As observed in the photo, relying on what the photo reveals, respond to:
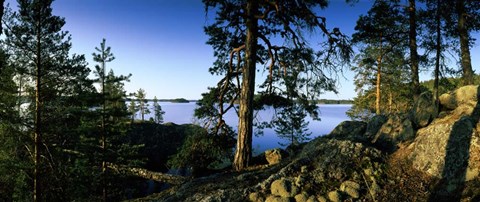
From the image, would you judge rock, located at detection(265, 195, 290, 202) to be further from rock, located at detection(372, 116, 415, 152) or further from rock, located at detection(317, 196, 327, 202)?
rock, located at detection(372, 116, 415, 152)

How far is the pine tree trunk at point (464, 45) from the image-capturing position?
1121cm

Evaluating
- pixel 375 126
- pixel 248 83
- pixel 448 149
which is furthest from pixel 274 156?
pixel 448 149

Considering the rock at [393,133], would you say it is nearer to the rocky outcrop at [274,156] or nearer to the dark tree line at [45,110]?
the rocky outcrop at [274,156]

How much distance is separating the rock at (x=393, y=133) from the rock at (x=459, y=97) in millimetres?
1199

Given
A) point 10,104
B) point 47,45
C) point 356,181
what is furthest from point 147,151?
point 356,181

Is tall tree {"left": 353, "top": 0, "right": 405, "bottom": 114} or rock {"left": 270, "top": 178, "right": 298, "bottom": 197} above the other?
tall tree {"left": 353, "top": 0, "right": 405, "bottom": 114}

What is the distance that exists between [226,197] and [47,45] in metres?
11.5

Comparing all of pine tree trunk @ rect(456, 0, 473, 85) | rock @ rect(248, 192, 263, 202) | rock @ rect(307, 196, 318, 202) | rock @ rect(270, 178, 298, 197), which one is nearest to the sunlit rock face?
rock @ rect(307, 196, 318, 202)

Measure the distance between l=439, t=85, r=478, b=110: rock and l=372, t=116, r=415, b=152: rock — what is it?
47.2 inches

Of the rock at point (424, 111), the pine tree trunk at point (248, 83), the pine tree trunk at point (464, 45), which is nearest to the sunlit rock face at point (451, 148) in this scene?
the rock at point (424, 111)

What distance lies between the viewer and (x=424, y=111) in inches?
305

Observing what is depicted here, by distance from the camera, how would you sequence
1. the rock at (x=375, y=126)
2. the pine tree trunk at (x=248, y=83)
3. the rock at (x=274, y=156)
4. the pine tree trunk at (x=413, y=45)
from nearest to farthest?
the rock at (x=375, y=126) → the pine tree trunk at (x=248, y=83) → the rock at (x=274, y=156) → the pine tree trunk at (x=413, y=45)

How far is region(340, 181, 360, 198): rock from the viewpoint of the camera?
535cm

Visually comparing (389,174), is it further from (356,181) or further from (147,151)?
(147,151)
